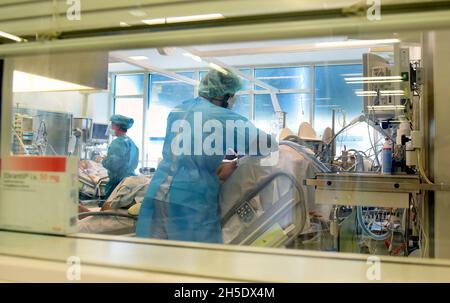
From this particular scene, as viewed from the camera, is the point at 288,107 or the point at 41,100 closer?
the point at 41,100

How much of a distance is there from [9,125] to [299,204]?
56.6 inches

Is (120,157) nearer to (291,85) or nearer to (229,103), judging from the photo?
(229,103)

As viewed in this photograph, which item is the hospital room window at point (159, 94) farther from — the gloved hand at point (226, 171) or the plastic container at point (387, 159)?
the plastic container at point (387, 159)

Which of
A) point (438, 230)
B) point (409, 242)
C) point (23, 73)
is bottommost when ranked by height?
point (409, 242)

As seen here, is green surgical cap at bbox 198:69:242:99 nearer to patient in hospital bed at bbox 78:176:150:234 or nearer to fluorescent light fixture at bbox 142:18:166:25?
patient in hospital bed at bbox 78:176:150:234

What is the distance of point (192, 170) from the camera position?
2.02 meters

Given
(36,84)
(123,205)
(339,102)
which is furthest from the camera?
(339,102)

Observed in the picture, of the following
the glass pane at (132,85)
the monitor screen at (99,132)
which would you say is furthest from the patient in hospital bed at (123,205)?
the glass pane at (132,85)

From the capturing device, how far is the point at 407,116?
2541 mm

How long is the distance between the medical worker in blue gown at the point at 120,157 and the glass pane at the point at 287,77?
3414mm

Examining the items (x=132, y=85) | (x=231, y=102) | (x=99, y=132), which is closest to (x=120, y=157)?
(x=99, y=132)

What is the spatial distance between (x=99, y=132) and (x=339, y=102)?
3.16 metres
